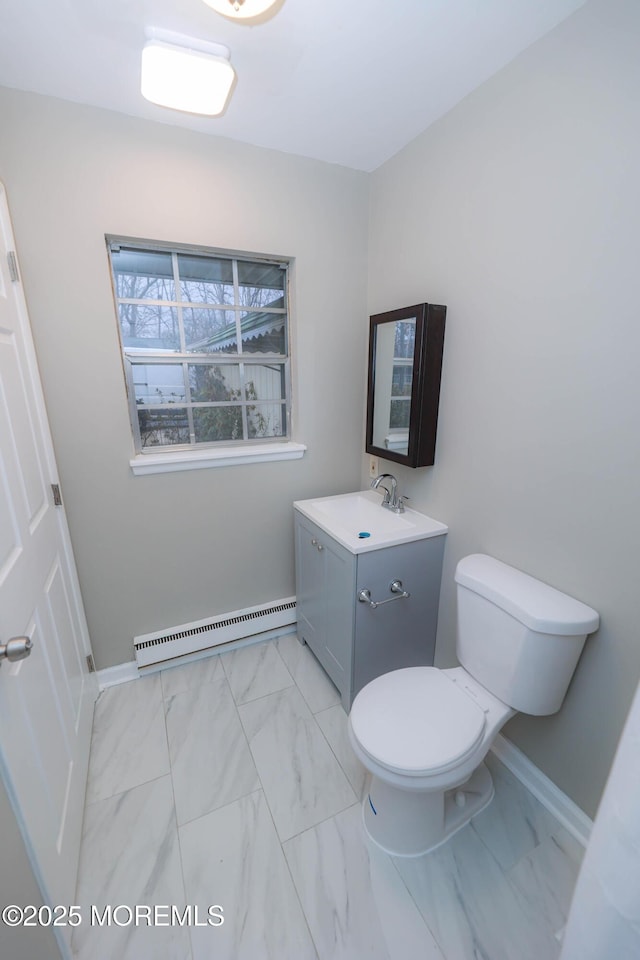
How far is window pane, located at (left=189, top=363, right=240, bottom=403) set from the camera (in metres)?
1.83

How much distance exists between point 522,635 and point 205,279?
1917mm

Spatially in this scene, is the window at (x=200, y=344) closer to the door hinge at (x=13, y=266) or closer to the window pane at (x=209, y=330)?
the window pane at (x=209, y=330)

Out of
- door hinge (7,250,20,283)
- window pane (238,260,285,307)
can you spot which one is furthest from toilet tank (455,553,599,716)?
door hinge (7,250,20,283)

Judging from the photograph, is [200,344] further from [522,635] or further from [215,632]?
[522,635]

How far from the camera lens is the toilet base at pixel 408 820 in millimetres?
1185

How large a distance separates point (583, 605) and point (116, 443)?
183 centimetres

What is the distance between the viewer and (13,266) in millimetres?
1290

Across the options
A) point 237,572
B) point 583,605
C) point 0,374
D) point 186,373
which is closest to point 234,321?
point 186,373

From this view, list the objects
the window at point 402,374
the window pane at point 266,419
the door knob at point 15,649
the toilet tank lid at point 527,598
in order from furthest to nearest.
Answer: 1. the window pane at point 266,419
2. the window at point 402,374
3. the toilet tank lid at point 527,598
4. the door knob at point 15,649

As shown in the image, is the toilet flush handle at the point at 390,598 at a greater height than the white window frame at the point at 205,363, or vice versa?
the white window frame at the point at 205,363

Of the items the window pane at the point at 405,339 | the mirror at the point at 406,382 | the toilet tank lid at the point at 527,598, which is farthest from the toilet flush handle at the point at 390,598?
the window pane at the point at 405,339

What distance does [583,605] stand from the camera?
3.83 feet

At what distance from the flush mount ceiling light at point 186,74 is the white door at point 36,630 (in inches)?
24.3

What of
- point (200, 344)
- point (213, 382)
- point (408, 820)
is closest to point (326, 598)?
point (408, 820)
